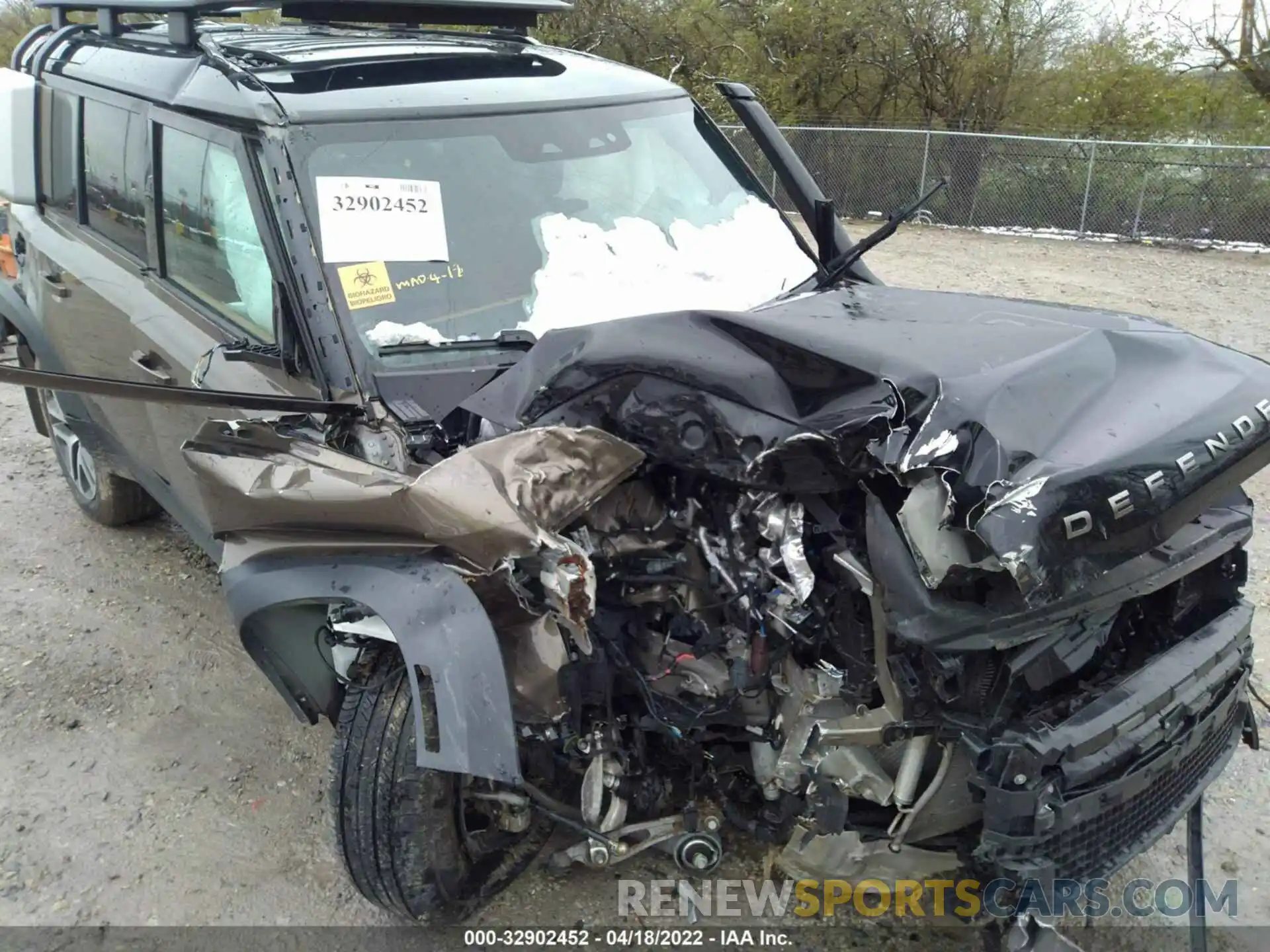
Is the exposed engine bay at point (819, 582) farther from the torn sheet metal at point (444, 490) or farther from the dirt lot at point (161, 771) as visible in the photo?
the dirt lot at point (161, 771)

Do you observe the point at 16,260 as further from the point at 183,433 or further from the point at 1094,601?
the point at 1094,601

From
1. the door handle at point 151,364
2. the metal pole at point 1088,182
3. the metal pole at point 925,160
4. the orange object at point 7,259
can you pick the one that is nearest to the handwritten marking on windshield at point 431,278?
the door handle at point 151,364

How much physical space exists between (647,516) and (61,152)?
3.18 metres

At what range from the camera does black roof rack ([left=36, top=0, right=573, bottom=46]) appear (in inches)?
124

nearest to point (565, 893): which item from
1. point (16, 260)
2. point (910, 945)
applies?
point (910, 945)

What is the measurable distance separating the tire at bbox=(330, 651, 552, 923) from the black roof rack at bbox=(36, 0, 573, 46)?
202cm

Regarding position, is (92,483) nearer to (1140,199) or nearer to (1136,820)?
(1136,820)

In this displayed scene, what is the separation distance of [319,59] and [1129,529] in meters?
2.61

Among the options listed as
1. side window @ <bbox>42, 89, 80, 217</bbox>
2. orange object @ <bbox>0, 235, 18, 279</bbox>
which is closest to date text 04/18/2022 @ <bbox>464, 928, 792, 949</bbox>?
side window @ <bbox>42, 89, 80, 217</bbox>

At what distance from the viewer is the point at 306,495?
2.31m

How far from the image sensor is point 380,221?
2.82 meters

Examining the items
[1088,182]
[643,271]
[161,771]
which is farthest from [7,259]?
[1088,182]

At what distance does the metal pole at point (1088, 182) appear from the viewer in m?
12.7

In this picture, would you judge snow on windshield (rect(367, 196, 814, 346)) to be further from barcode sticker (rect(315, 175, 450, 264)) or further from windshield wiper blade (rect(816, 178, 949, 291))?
barcode sticker (rect(315, 175, 450, 264))
